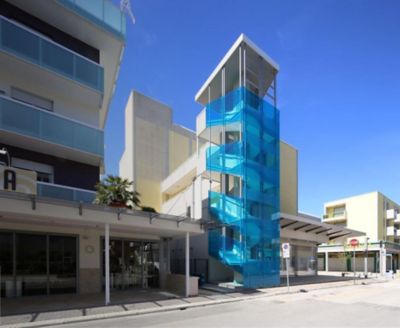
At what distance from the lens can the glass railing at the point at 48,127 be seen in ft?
46.4

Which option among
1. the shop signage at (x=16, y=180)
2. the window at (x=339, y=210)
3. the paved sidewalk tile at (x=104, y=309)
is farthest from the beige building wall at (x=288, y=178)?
the window at (x=339, y=210)

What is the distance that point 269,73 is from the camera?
2650 centimetres

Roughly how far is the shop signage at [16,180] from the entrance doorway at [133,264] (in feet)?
19.6

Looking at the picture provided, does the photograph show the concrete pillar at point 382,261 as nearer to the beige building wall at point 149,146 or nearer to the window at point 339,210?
the window at point 339,210

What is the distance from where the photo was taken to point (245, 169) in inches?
890

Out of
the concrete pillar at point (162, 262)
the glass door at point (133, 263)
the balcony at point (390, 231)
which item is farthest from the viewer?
the balcony at point (390, 231)

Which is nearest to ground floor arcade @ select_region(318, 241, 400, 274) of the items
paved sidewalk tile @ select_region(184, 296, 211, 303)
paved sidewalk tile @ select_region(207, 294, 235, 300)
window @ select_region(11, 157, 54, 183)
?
paved sidewalk tile @ select_region(207, 294, 235, 300)

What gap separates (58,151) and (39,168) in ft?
3.85

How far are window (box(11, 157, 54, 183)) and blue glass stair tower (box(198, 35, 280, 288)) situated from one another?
9.68 meters

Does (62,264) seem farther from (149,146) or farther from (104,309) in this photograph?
(149,146)

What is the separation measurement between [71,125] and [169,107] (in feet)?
76.4

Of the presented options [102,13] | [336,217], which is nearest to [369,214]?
[336,217]

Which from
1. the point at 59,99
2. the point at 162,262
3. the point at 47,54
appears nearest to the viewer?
the point at 47,54

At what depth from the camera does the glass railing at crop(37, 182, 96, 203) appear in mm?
14742
